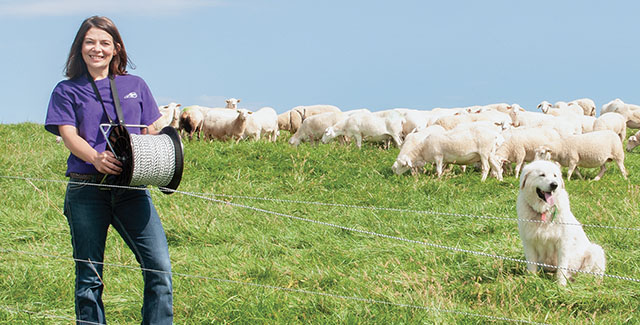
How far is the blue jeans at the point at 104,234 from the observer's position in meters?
3.53

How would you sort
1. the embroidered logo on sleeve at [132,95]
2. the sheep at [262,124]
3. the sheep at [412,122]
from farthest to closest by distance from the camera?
1. the sheep at [262,124]
2. the sheep at [412,122]
3. the embroidered logo on sleeve at [132,95]

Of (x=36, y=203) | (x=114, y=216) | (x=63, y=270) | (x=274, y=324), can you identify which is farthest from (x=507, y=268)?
(x=36, y=203)

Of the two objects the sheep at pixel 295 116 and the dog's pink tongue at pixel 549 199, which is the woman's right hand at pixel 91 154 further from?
the sheep at pixel 295 116

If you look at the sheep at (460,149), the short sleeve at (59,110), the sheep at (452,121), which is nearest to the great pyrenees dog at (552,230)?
the short sleeve at (59,110)

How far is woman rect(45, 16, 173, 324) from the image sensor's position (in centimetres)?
351

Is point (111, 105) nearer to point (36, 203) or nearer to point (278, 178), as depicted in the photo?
point (36, 203)

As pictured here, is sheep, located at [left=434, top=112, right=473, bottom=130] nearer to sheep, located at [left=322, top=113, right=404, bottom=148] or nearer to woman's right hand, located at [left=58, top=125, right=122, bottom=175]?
sheep, located at [left=322, top=113, right=404, bottom=148]

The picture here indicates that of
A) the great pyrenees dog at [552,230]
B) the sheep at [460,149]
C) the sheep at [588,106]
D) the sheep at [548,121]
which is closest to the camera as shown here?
the great pyrenees dog at [552,230]

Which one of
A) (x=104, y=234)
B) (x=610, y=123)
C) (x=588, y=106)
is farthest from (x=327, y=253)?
(x=588, y=106)

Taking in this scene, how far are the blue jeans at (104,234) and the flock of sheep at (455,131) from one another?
769cm

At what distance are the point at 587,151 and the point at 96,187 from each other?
11.1m

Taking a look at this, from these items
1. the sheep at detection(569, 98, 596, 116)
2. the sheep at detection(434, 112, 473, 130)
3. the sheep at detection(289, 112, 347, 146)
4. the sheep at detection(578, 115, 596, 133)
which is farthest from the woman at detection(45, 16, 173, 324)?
the sheep at detection(569, 98, 596, 116)

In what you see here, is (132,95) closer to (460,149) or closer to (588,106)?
(460,149)

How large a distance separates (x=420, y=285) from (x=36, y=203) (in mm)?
6124
